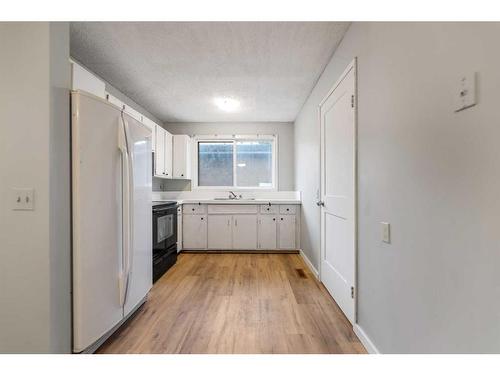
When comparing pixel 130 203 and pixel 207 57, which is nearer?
pixel 130 203

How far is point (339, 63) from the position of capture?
218 centimetres

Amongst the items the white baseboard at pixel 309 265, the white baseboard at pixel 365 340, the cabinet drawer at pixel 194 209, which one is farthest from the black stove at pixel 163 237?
the white baseboard at pixel 365 340

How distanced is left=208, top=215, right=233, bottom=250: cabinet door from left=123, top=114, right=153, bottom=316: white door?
6.40 feet

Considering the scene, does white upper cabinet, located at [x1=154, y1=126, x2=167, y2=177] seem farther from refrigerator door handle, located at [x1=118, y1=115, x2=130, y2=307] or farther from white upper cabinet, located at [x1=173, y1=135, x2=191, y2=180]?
refrigerator door handle, located at [x1=118, y1=115, x2=130, y2=307]

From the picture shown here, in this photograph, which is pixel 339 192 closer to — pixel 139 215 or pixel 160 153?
pixel 139 215

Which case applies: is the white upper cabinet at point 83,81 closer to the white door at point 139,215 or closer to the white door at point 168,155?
the white door at point 139,215

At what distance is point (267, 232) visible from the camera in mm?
4180

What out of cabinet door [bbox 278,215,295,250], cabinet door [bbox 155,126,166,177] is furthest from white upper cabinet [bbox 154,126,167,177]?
cabinet door [bbox 278,215,295,250]

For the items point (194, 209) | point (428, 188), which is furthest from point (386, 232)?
point (194, 209)

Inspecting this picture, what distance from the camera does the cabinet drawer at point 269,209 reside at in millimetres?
4180

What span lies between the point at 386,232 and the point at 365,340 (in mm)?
802

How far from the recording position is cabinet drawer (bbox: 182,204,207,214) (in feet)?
13.8

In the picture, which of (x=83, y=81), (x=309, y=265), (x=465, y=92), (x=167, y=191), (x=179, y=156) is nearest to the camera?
(x=465, y=92)
